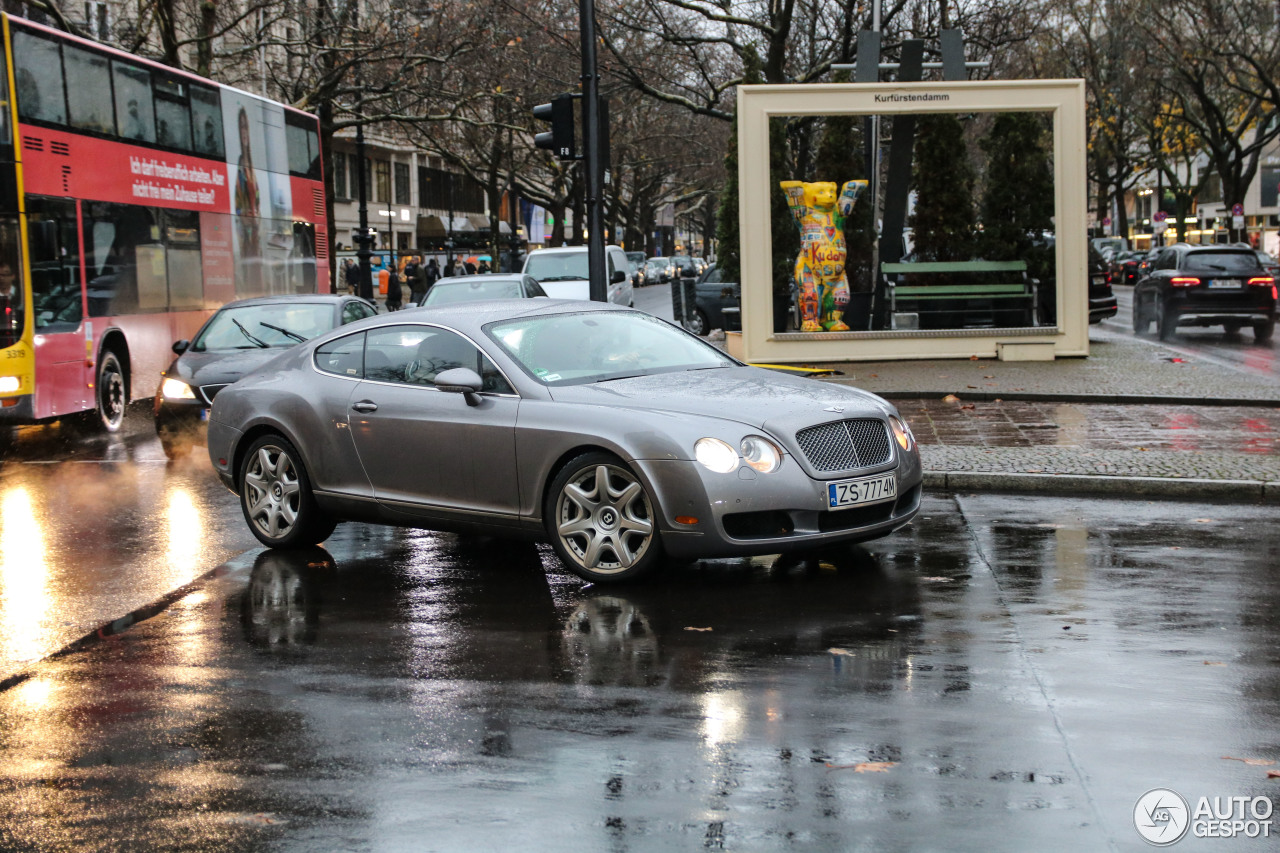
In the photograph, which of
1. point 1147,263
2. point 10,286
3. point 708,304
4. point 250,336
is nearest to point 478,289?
point 250,336

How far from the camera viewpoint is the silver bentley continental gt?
264 inches

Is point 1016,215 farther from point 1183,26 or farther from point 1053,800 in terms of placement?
point 1183,26

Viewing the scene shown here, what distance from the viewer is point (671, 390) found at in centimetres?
718

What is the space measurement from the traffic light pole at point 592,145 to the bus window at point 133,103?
16.9 ft

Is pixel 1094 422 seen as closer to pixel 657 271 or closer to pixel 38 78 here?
pixel 38 78

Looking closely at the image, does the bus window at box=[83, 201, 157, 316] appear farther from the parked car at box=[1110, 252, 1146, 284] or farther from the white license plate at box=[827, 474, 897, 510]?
the parked car at box=[1110, 252, 1146, 284]

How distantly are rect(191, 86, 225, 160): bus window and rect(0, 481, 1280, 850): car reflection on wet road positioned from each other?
11.6 metres

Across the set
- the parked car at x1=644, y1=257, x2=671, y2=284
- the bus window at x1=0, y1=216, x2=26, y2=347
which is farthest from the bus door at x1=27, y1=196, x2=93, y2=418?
the parked car at x1=644, y1=257, x2=671, y2=284

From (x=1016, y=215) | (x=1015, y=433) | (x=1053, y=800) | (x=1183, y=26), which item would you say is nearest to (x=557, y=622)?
(x=1053, y=800)

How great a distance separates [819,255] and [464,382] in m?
12.8

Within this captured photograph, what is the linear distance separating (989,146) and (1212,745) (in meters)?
18.0

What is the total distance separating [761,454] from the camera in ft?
22.0

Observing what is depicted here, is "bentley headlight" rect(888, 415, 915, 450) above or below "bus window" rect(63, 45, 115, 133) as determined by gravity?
below

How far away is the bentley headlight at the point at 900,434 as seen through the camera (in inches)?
288
